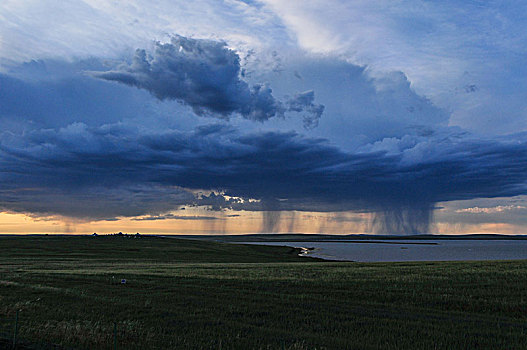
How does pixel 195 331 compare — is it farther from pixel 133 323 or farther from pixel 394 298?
pixel 394 298

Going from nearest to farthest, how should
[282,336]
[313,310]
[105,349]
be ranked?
[105,349] < [282,336] < [313,310]

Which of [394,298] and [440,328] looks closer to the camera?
[440,328]

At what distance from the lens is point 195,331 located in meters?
16.6

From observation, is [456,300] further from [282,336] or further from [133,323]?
[133,323]

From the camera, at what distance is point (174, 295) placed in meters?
24.8

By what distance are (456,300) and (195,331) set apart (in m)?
→ 15.6

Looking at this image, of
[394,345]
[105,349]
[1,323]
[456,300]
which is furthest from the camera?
[456,300]

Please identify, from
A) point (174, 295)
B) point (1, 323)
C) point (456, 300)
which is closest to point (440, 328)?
point (456, 300)

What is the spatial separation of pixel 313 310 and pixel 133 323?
29.5ft

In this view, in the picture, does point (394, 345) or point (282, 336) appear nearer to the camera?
point (394, 345)

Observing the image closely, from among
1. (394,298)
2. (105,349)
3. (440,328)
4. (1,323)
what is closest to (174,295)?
(1,323)

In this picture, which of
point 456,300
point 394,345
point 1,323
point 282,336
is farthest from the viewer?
point 456,300

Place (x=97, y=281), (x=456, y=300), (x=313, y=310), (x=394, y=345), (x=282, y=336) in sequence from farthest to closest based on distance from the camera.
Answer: (x=97, y=281)
(x=456, y=300)
(x=313, y=310)
(x=282, y=336)
(x=394, y=345)

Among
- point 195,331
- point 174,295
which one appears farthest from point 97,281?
point 195,331
